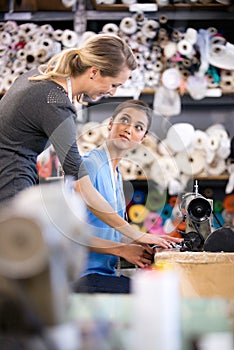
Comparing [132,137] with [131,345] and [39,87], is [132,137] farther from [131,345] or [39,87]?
[131,345]

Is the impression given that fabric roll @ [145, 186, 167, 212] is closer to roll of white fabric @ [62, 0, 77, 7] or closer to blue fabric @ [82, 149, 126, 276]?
blue fabric @ [82, 149, 126, 276]

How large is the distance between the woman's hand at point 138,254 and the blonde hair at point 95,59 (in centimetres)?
50

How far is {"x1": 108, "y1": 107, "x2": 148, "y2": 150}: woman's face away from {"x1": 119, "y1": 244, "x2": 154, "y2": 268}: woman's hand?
0.35m

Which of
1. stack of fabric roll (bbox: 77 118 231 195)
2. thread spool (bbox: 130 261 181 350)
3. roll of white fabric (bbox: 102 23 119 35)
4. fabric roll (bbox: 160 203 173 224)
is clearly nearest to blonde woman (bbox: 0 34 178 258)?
stack of fabric roll (bbox: 77 118 231 195)

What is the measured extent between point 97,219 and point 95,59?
1.53ft

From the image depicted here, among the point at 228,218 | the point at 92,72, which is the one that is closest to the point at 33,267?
the point at 92,72

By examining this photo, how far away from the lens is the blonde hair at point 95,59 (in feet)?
6.54

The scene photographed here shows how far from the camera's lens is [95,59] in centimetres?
199

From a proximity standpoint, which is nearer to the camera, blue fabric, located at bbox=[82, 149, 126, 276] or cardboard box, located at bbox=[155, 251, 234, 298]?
cardboard box, located at bbox=[155, 251, 234, 298]

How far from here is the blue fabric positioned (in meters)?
2.07

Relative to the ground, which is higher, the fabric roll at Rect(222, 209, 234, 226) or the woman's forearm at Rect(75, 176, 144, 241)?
the woman's forearm at Rect(75, 176, 144, 241)

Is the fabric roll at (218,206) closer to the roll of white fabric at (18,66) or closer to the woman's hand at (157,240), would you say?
the roll of white fabric at (18,66)

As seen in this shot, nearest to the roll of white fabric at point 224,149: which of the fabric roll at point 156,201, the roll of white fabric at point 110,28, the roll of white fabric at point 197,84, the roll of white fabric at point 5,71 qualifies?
the roll of white fabric at point 197,84

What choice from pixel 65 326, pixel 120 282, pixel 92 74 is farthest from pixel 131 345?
pixel 92 74
